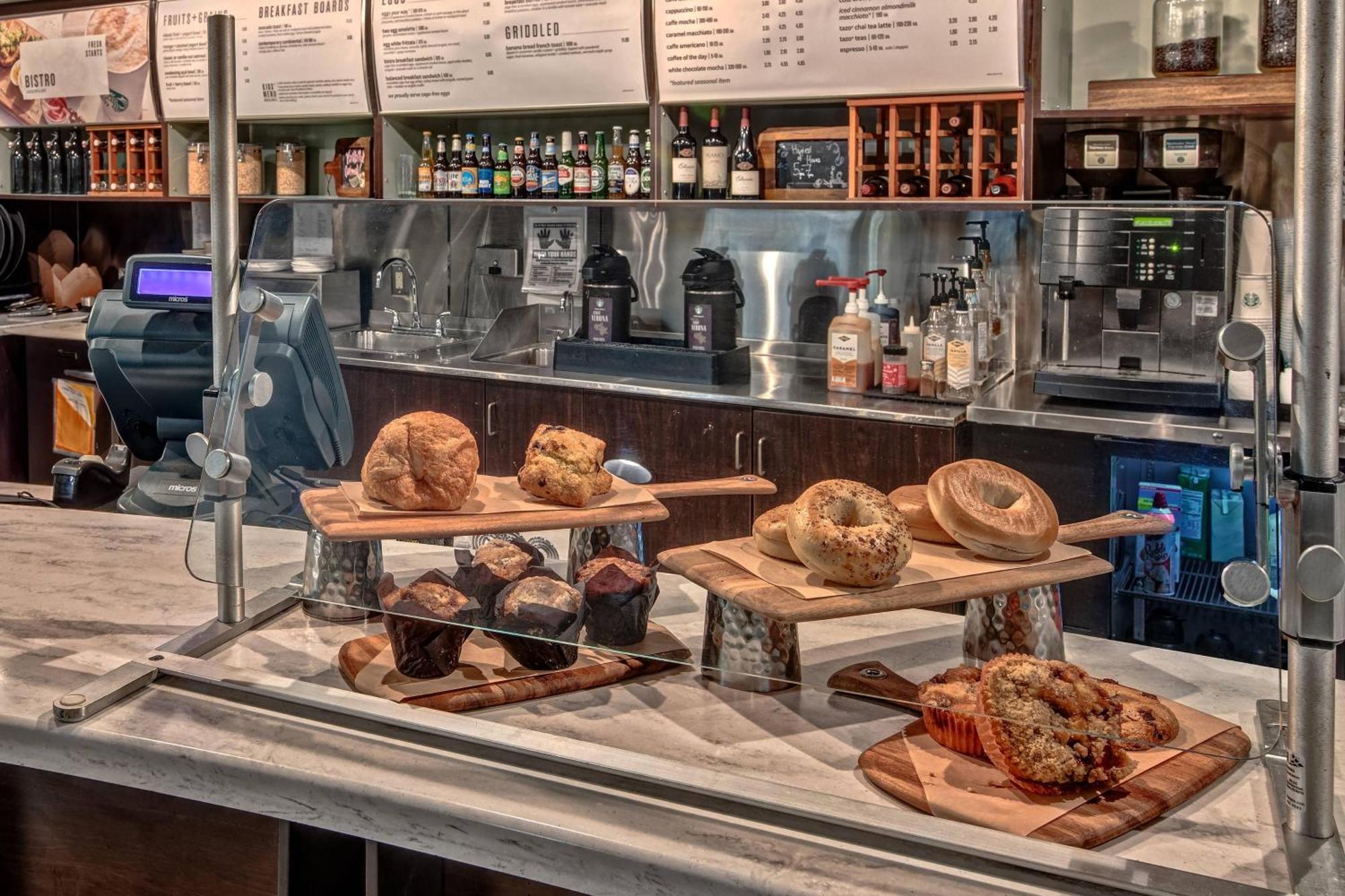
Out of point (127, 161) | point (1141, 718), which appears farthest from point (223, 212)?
point (127, 161)

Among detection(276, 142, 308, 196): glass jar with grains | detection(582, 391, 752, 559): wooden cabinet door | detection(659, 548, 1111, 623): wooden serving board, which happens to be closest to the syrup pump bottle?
detection(582, 391, 752, 559): wooden cabinet door

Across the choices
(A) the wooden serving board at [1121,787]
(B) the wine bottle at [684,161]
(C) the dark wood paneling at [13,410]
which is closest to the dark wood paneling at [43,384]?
(C) the dark wood paneling at [13,410]

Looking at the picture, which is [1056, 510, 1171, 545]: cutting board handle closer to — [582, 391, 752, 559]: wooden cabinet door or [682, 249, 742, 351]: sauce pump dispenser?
[582, 391, 752, 559]: wooden cabinet door

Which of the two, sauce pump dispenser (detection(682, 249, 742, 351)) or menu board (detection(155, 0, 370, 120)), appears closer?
sauce pump dispenser (detection(682, 249, 742, 351))

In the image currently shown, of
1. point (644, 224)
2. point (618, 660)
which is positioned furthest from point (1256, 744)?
point (644, 224)

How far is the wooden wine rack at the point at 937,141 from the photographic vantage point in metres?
3.51

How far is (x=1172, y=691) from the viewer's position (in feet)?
3.87

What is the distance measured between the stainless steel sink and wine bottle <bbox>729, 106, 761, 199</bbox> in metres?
2.58

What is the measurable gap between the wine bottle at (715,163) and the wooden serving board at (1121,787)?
2.96 metres

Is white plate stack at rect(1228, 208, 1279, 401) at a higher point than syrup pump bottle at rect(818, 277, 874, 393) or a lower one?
higher

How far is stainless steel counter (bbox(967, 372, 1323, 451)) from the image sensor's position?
1.01 metres

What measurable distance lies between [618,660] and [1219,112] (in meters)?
2.59

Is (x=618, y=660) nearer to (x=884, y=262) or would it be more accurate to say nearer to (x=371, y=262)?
(x=371, y=262)

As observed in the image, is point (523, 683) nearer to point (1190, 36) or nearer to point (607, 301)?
point (607, 301)
